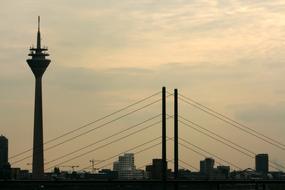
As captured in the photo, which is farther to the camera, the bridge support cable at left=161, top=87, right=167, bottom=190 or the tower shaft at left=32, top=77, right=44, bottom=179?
the tower shaft at left=32, top=77, right=44, bottom=179

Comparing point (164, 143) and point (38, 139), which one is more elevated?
point (38, 139)

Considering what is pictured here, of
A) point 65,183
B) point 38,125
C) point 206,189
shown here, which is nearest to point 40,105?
point 38,125

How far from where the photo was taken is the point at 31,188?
96.4 m

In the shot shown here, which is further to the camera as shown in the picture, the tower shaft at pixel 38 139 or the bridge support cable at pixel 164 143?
the tower shaft at pixel 38 139

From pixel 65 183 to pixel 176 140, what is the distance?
901 centimetres

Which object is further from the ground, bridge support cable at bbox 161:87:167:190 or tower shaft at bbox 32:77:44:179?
tower shaft at bbox 32:77:44:179

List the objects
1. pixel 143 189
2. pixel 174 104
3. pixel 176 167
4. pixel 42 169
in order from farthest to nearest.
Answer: pixel 42 169 → pixel 143 189 → pixel 174 104 → pixel 176 167

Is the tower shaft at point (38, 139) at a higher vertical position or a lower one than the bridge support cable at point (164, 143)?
higher

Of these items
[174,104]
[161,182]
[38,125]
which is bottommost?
[161,182]

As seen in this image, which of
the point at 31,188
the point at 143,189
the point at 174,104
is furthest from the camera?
the point at 143,189

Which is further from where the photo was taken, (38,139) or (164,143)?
(38,139)

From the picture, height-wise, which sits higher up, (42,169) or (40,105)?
(40,105)

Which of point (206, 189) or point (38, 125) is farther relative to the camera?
point (38, 125)

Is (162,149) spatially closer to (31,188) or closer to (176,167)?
(176,167)
